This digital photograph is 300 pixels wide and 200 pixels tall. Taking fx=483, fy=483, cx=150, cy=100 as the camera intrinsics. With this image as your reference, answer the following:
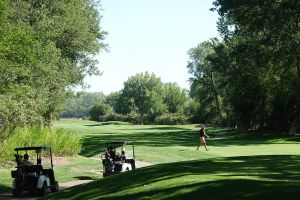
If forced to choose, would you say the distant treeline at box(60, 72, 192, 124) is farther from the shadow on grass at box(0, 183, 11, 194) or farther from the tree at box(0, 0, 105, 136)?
the shadow on grass at box(0, 183, 11, 194)

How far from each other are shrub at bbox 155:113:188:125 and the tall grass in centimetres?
9710

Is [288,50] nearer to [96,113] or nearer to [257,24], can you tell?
A: [257,24]

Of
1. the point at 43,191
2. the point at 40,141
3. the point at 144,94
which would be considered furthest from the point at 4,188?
the point at 144,94

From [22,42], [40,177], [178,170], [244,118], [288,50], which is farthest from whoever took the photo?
[244,118]

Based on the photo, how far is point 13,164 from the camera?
2536 cm

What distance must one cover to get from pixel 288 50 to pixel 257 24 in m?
4.69

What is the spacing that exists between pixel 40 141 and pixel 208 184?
62.0 ft

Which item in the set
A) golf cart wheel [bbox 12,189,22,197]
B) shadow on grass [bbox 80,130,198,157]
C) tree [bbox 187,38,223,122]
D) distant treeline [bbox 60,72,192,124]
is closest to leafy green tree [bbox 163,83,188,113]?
distant treeline [bbox 60,72,192,124]

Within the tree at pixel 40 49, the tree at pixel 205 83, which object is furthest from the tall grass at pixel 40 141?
the tree at pixel 205 83

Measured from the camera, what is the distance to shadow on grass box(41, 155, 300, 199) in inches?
424

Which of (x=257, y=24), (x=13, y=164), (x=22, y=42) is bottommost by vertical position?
(x=13, y=164)

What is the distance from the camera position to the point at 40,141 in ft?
95.9

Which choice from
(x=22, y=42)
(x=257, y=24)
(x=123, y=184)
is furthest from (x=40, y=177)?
(x=257, y=24)

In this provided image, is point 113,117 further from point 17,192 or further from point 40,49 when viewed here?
point 17,192
